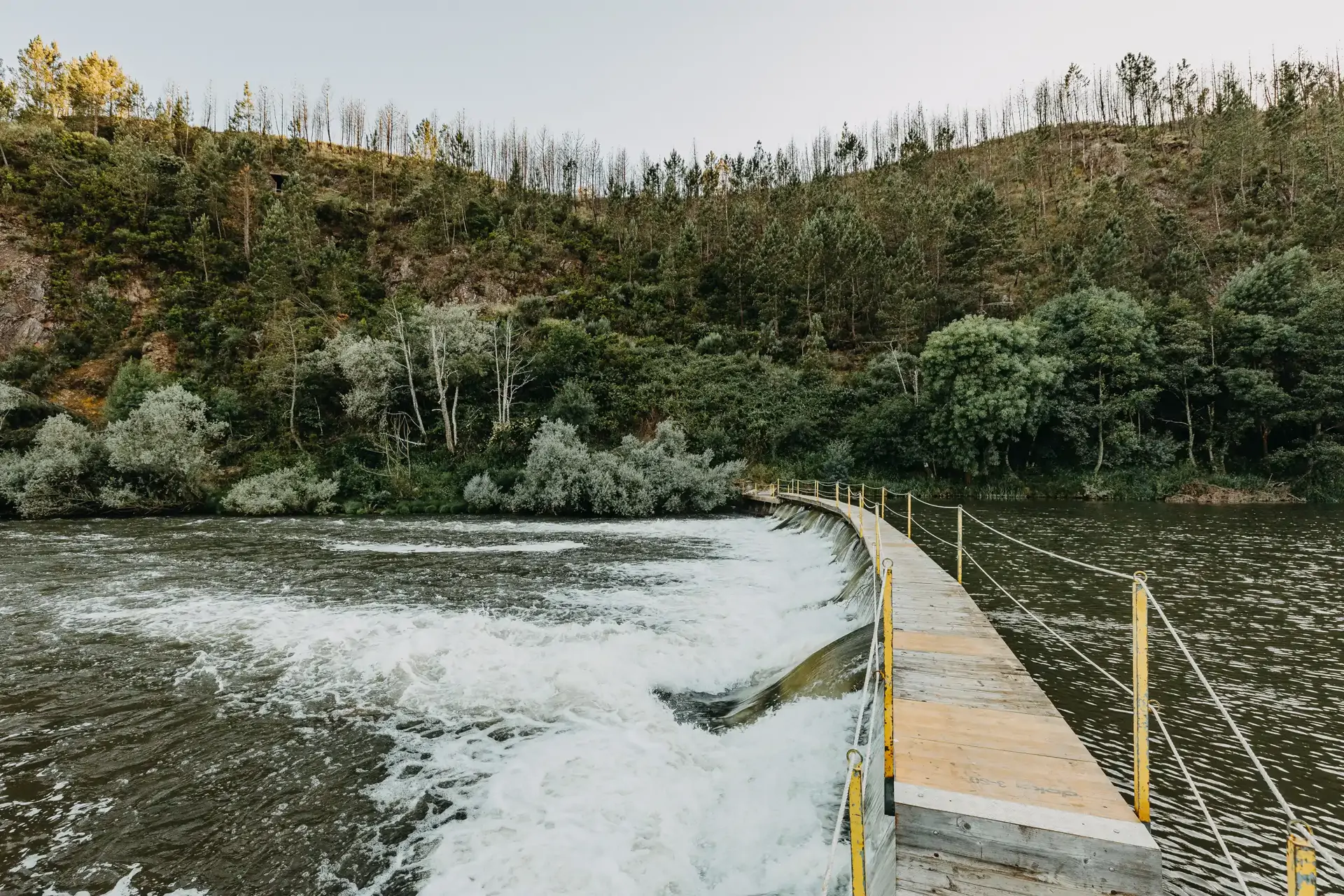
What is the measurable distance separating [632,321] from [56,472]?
103 ft

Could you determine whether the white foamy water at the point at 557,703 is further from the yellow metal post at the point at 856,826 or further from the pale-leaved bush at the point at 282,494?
the pale-leaved bush at the point at 282,494

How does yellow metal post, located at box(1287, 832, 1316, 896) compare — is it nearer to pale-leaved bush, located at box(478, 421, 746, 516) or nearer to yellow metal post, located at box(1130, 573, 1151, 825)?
yellow metal post, located at box(1130, 573, 1151, 825)

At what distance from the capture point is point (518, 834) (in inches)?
166

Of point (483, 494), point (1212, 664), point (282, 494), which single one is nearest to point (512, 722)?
point (1212, 664)

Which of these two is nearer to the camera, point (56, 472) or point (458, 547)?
point (458, 547)

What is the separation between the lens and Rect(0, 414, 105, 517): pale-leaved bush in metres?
21.9

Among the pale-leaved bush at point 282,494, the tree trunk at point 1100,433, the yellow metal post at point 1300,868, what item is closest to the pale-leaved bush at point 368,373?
the pale-leaved bush at point 282,494

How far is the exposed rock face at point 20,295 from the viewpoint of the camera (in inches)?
1451

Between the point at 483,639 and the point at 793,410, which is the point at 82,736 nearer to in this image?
the point at 483,639

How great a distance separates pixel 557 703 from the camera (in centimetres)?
638

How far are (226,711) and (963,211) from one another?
4406cm

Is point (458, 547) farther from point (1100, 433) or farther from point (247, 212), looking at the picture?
point (247, 212)

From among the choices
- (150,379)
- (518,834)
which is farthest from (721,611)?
(150,379)

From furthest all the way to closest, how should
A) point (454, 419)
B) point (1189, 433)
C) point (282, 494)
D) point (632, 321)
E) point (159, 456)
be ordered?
point (632, 321), point (454, 419), point (1189, 433), point (282, 494), point (159, 456)
